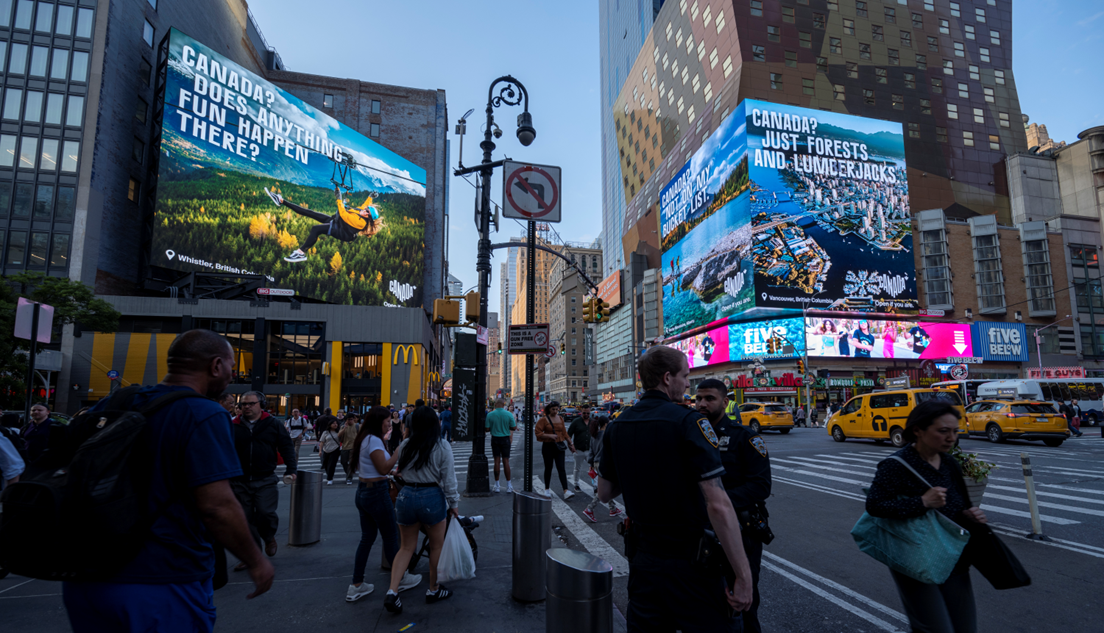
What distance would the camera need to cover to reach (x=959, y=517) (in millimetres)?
3010

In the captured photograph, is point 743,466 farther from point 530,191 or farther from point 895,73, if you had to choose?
point 895,73

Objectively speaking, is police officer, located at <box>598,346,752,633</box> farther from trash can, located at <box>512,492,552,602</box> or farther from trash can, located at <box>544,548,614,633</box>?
trash can, located at <box>512,492,552,602</box>

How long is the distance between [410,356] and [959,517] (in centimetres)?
4535

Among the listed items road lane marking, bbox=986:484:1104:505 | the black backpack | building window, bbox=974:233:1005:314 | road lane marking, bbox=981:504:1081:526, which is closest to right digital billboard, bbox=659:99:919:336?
building window, bbox=974:233:1005:314

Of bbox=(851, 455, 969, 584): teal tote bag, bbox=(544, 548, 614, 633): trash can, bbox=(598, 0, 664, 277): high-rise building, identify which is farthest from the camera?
bbox=(598, 0, 664, 277): high-rise building

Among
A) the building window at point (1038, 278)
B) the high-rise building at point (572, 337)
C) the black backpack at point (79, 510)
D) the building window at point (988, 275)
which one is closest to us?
the black backpack at point (79, 510)

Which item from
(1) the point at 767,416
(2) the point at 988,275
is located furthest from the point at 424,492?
(2) the point at 988,275

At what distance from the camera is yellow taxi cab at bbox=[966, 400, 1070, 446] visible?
1900cm

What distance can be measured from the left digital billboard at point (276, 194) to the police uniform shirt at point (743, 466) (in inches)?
1831

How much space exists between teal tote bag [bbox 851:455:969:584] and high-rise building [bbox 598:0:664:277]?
350ft

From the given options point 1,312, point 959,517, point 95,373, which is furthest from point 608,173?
point 959,517

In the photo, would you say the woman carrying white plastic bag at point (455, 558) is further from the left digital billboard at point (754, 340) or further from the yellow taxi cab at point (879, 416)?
the left digital billboard at point (754, 340)

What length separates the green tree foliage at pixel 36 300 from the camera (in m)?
24.5

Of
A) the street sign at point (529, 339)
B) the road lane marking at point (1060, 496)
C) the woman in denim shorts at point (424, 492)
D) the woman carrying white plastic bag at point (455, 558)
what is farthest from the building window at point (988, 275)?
the woman in denim shorts at point (424, 492)
